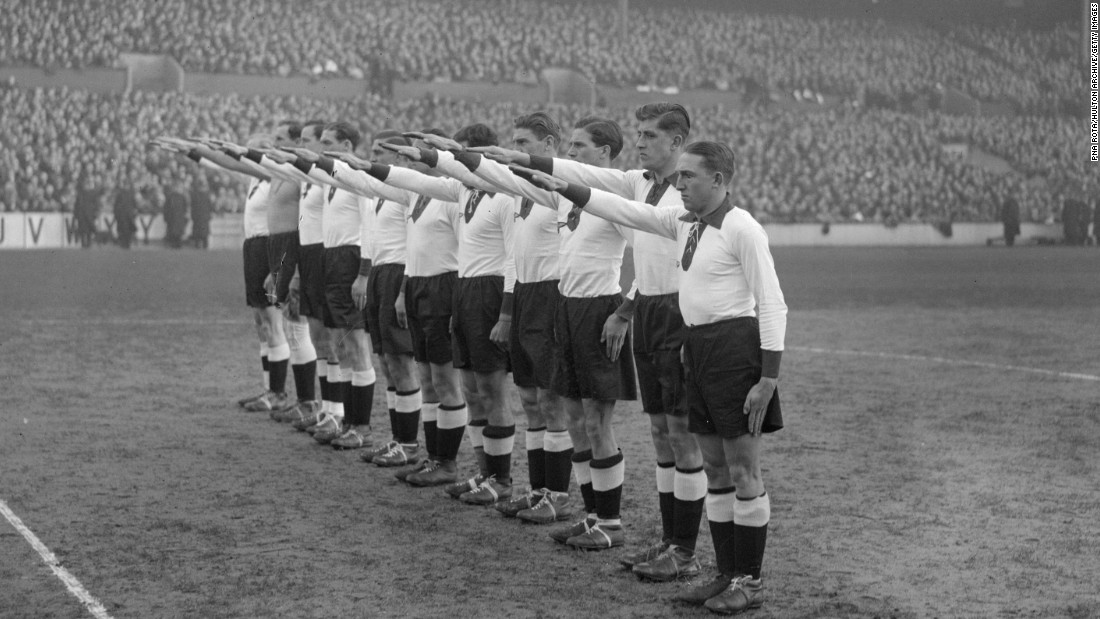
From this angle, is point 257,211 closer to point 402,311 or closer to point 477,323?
point 402,311

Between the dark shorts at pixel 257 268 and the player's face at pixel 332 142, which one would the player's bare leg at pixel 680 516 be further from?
the dark shorts at pixel 257 268

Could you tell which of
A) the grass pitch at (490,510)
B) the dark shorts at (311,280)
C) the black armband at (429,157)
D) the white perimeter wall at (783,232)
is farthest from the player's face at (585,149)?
the white perimeter wall at (783,232)

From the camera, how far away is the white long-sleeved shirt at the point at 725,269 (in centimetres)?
511

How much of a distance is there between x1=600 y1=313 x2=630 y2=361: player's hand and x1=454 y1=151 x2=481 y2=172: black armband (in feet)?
3.12

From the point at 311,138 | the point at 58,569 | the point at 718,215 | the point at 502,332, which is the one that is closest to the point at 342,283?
the point at 311,138

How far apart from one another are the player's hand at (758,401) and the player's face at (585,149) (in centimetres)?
179

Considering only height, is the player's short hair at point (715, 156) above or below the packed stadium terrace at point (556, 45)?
below

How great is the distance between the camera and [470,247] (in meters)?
7.41

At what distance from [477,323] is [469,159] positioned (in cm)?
150

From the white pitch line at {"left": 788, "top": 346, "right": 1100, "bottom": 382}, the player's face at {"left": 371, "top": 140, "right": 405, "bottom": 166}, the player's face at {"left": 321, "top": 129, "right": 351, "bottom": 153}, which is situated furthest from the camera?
the white pitch line at {"left": 788, "top": 346, "right": 1100, "bottom": 382}

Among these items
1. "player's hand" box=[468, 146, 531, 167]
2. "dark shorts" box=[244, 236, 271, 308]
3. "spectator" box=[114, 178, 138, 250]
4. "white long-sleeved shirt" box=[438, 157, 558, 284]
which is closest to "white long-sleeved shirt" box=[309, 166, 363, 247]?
"dark shorts" box=[244, 236, 271, 308]

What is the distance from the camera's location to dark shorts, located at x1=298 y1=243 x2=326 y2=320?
30.7ft

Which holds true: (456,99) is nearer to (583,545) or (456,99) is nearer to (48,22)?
(48,22)

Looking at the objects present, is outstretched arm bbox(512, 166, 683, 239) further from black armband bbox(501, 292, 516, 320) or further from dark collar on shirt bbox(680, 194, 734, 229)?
black armband bbox(501, 292, 516, 320)
